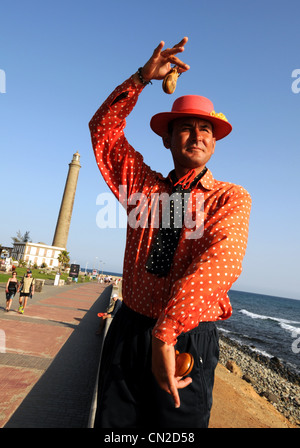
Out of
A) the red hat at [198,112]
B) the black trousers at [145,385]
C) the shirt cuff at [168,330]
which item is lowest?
the black trousers at [145,385]

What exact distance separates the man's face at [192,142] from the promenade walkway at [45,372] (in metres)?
4.24

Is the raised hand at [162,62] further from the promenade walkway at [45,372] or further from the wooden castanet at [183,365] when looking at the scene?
the promenade walkway at [45,372]

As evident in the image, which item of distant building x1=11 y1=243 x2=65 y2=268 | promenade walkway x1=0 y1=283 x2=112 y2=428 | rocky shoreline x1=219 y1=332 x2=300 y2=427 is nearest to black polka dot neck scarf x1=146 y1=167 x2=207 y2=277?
promenade walkway x1=0 y1=283 x2=112 y2=428

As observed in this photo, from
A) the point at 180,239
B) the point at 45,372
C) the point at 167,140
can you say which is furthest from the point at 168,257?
the point at 45,372

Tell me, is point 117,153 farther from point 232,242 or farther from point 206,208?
point 232,242

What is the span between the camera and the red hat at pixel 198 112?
1.68 meters

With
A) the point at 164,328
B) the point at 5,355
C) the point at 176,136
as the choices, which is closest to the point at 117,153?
the point at 176,136

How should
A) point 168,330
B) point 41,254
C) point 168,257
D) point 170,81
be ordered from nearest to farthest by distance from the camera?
point 168,330 → point 168,257 → point 170,81 → point 41,254

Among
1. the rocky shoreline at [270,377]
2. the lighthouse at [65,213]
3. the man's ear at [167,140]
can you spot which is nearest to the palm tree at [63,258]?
the lighthouse at [65,213]

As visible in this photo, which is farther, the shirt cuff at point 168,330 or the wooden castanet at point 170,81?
the wooden castanet at point 170,81

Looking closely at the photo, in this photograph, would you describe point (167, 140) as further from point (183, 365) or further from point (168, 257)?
point (183, 365)

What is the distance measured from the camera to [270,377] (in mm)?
14758

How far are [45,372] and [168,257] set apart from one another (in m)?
5.85

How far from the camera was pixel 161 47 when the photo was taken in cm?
155
